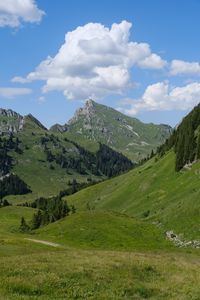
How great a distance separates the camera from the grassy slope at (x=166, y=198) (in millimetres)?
85544

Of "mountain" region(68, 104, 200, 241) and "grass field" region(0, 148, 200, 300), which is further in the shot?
"mountain" region(68, 104, 200, 241)

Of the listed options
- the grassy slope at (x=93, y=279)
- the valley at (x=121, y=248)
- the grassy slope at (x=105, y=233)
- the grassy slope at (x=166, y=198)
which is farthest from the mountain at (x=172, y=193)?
the grassy slope at (x=93, y=279)

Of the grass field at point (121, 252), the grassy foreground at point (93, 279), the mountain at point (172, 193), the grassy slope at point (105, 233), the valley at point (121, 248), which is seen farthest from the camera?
the mountain at point (172, 193)

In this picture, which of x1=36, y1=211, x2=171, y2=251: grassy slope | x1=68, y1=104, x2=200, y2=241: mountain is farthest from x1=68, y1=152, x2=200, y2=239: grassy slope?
x1=36, y1=211, x2=171, y2=251: grassy slope

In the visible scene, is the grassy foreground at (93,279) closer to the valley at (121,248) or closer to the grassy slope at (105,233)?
the valley at (121,248)

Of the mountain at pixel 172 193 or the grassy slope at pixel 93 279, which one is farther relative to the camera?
the mountain at pixel 172 193

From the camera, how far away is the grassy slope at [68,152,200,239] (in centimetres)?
8554

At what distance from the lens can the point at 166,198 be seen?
383 feet

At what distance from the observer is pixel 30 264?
101 ft

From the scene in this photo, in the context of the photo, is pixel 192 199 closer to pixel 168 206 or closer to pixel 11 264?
pixel 168 206

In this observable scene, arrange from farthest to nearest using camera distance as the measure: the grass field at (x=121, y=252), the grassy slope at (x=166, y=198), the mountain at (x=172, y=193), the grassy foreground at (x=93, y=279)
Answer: the mountain at (x=172, y=193) → the grassy slope at (x=166, y=198) → the grass field at (x=121, y=252) → the grassy foreground at (x=93, y=279)

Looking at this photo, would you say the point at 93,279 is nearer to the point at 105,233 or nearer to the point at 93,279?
the point at 93,279

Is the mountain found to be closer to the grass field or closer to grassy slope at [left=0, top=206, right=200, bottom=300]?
the grass field

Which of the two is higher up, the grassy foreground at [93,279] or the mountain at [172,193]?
the mountain at [172,193]
